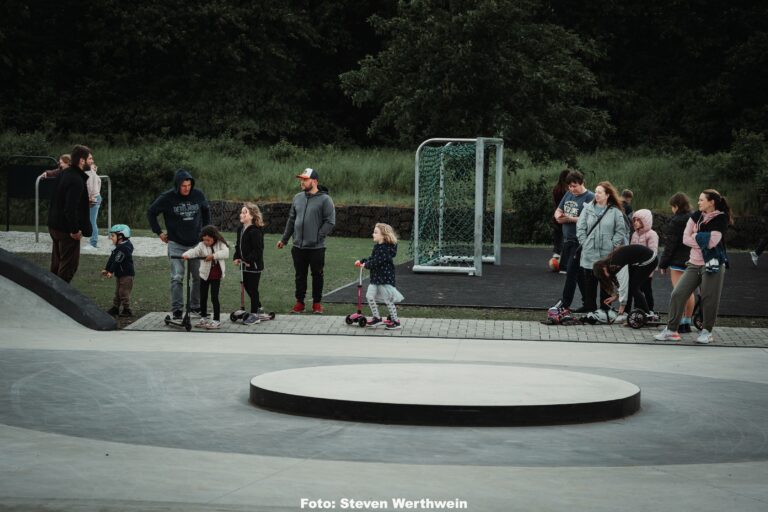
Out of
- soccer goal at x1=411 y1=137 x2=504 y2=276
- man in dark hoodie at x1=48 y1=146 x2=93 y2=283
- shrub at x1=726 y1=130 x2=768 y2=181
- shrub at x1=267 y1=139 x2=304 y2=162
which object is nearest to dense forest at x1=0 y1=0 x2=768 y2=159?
shrub at x1=267 y1=139 x2=304 y2=162

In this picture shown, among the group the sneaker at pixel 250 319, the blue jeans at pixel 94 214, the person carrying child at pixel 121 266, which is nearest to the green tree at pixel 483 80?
the blue jeans at pixel 94 214

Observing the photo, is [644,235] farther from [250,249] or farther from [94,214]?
[94,214]

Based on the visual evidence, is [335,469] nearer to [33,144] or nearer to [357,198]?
[357,198]

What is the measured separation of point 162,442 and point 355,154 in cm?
3103

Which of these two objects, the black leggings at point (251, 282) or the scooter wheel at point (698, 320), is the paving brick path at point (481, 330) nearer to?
the scooter wheel at point (698, 320)

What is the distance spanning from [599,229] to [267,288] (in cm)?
547

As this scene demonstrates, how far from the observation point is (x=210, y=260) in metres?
13.8

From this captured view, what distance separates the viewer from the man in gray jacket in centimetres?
1522

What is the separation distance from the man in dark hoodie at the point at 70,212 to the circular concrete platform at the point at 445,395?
17.6 ft

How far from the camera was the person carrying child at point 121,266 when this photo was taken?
47.3 ft

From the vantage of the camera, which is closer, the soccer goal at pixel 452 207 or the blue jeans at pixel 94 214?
the soccer goal at pixel 452 207

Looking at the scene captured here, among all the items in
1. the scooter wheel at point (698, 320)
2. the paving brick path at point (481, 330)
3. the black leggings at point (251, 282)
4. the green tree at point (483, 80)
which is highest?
the green tree at point (483, 80)

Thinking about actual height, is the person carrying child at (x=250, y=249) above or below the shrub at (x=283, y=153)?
below

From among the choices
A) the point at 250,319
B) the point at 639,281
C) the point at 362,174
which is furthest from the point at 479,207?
the point at 362,174
